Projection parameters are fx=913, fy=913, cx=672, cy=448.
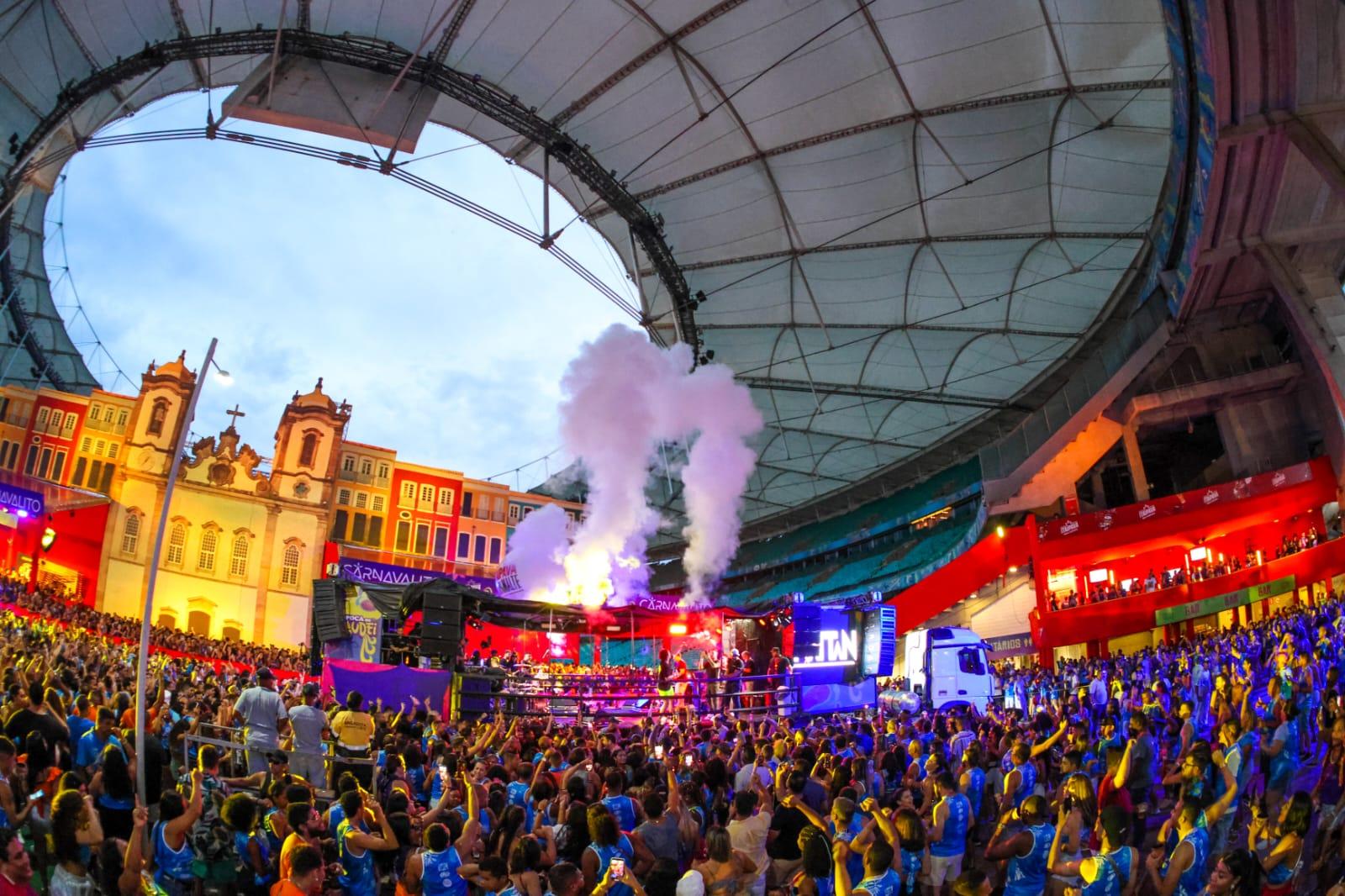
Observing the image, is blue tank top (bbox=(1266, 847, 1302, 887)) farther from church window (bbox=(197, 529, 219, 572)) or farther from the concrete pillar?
church window (bbox=(197, 529, 219, 572))

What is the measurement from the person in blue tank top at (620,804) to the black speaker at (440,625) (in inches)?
428

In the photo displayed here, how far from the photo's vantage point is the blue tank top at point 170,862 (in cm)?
561

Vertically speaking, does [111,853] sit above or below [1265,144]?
below

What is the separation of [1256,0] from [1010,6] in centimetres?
507

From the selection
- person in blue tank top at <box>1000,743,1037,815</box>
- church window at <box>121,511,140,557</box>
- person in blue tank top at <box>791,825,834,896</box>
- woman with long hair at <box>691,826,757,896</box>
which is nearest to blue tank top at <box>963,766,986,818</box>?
person in blue tank top at <box>1000,743,1037,815</box>

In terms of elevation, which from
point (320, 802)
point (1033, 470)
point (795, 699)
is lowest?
point (320, 802)

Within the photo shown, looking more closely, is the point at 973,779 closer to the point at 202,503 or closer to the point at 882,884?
the point at 882,884

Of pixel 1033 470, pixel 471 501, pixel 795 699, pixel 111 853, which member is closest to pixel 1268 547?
pixel 1033 470

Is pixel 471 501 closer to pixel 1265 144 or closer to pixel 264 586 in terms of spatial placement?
pixel 264 586

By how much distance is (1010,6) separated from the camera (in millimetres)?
18062

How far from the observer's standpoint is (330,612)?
1892 centimetres

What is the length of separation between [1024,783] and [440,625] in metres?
11.7

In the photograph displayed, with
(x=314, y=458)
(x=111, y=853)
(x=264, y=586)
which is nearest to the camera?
(x=111, y=853)

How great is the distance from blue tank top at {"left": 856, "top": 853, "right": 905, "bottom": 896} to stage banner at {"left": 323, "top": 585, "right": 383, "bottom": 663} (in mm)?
15505
